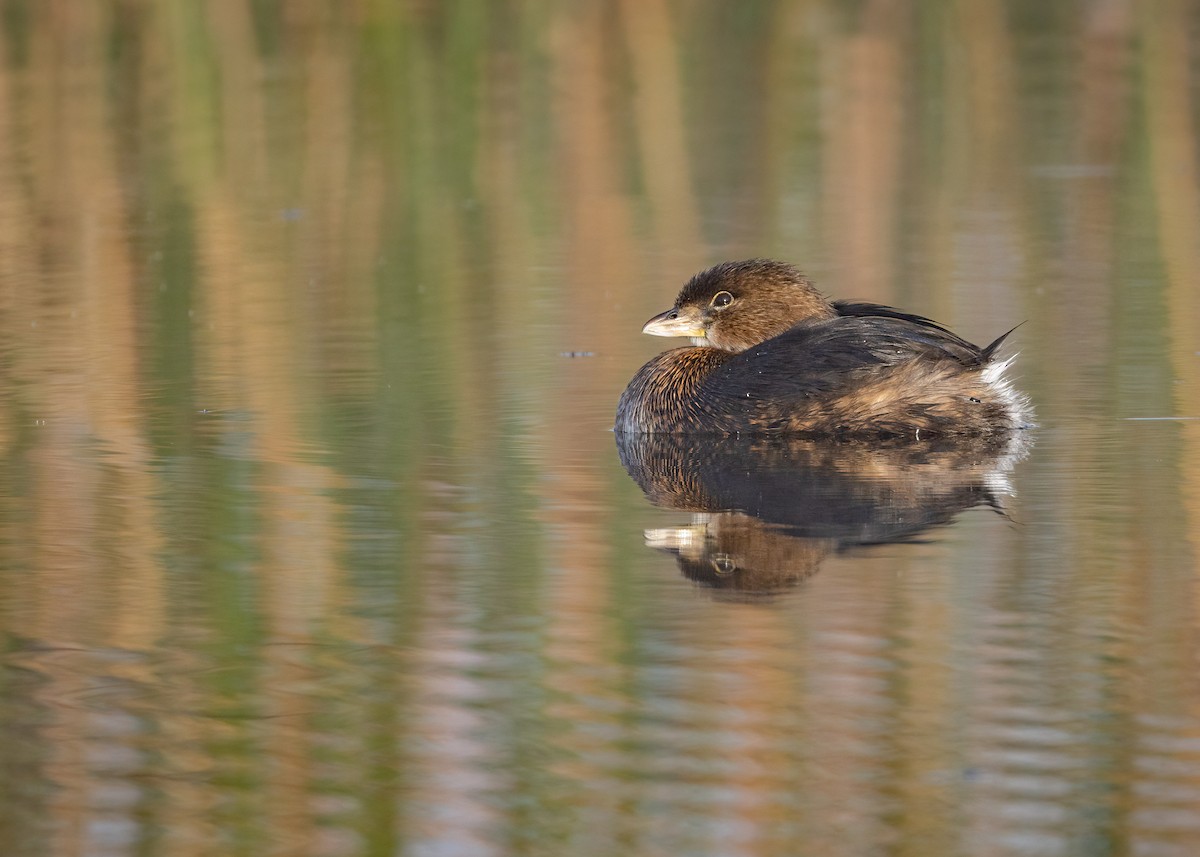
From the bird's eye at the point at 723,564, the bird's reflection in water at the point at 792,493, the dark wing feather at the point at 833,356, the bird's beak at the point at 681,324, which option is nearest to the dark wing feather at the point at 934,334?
the dark wing feather at the point at 833,356

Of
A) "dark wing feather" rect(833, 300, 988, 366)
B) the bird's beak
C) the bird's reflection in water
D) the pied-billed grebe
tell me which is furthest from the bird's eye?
the bird's beak

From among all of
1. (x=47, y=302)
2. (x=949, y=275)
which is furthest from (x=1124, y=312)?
(x=47, y=302)

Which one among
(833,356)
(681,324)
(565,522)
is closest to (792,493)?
(565,522)

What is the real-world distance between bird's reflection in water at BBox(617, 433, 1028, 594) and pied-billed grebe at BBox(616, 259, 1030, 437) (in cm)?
9

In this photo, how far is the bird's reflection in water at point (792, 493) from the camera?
238 inches

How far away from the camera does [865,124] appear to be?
16.5m

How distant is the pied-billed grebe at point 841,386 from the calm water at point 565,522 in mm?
152

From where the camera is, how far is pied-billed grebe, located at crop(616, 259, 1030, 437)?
7.72 m

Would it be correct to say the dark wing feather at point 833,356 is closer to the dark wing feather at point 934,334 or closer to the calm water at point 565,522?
the dark wing feather at point 934,334

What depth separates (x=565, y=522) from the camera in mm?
6445

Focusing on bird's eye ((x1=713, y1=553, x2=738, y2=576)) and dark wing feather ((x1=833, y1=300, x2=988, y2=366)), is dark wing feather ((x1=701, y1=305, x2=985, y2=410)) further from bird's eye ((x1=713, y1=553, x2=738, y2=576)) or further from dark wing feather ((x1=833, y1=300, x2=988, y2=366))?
bird's eye ((x1=713, y1=553, x2=738, y2=576))

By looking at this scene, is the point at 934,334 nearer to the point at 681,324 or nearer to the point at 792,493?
the point at 681,324

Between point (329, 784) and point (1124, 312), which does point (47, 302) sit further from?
point (329, 784)

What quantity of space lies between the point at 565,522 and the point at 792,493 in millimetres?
792
